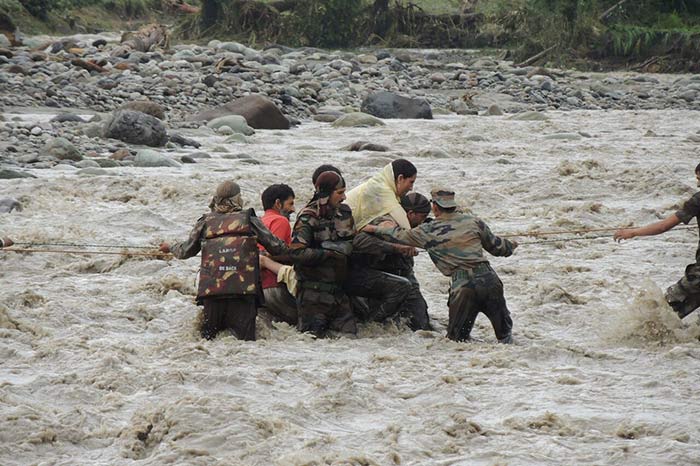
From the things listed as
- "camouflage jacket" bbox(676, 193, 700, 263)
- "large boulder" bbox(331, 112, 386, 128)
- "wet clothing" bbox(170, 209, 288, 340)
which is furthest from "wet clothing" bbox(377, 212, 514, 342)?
"large boulder" bbox(331, 112, 386, 128)

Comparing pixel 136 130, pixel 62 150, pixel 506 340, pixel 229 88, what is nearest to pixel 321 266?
pixel 506 340

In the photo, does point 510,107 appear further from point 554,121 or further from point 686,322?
point 686,322

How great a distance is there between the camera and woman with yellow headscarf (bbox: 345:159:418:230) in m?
7.41

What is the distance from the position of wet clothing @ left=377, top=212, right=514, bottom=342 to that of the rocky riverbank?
758cm

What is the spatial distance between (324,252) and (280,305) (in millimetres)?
632

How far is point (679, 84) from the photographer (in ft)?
83.8

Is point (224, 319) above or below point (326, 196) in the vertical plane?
below

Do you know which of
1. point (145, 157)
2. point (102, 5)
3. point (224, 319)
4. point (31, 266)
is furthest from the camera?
point (102, 5)

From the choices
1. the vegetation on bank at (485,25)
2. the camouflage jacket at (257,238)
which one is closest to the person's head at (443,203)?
the camouflage jacket at (257,238)

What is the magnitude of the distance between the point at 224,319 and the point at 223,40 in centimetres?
2693

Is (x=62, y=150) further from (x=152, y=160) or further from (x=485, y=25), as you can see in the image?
(x=485, y=25)

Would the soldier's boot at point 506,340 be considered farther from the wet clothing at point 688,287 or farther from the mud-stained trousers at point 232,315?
the mud-stained trousers at point 232,315

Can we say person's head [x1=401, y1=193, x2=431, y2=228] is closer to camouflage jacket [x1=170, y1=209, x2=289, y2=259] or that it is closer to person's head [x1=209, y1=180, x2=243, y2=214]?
camouflage jacket [x1=170, y1=209, x2=289, y2=259]

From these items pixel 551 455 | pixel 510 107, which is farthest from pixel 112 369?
pixel 510 107
